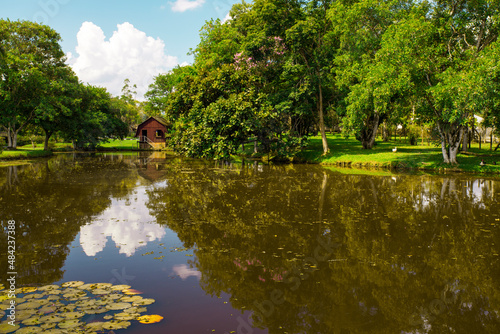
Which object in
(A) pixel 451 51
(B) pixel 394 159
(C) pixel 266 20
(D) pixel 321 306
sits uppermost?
(C) pixel 266 20

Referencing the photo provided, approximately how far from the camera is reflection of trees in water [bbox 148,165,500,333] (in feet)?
19.5

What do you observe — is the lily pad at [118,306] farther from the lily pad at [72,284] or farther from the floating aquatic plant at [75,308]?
the lily pad at [72,284]

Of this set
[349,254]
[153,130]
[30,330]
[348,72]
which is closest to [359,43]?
[348,72]

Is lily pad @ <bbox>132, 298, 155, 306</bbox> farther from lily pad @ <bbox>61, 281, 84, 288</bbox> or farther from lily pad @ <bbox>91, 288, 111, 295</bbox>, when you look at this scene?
lily pad @ <bbox>61, 281, 84, 288</bbox>

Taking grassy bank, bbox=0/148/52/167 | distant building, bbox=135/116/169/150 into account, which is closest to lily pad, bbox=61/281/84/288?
grassy bank, bbox=0/148/52/167

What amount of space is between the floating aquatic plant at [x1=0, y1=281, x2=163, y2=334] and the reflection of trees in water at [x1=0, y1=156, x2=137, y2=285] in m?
0.84

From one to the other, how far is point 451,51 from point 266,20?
1722cm

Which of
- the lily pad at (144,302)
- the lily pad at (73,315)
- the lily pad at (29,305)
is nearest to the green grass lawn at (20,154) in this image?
the lily pad at (29,305)

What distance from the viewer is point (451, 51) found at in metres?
25.1

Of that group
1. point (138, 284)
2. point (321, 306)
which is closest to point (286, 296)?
point (321, 306)

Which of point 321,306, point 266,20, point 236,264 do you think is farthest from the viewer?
point 266,20

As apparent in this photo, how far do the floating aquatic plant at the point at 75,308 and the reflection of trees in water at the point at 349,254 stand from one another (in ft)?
5.23

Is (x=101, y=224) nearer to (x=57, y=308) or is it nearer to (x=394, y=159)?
(x=57, y=308)

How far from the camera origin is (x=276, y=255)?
8570 millimetres
